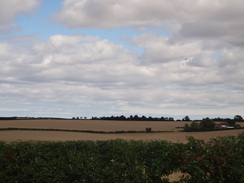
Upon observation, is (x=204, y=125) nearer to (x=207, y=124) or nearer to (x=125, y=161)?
(x=207, y=124)

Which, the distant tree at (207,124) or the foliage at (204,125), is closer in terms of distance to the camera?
the foliage at (204,125)

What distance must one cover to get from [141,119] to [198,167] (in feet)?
168

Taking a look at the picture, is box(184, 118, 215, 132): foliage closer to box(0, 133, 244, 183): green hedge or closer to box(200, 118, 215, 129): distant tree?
box(200, 118, 215, 129): distant tree

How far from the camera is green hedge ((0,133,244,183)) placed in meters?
9.18

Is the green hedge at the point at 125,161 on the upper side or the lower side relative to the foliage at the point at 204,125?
lower

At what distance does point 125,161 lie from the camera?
379 inches

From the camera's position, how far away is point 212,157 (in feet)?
30.2

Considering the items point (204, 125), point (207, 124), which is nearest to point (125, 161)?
point (207, 124)

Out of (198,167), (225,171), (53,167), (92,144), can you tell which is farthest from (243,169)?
(53,167)

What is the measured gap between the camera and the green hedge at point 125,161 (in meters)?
9.18

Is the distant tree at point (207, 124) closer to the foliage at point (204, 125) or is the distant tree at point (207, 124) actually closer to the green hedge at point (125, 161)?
the foliage at point (204, 125)

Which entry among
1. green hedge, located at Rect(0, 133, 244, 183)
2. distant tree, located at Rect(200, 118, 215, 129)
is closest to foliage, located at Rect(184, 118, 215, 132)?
distant tree, located at Rect(200, 118, 215, 129)

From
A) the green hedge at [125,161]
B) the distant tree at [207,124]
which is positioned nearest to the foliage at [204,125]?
the distant tree at [207,124]

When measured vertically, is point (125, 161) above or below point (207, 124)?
below
